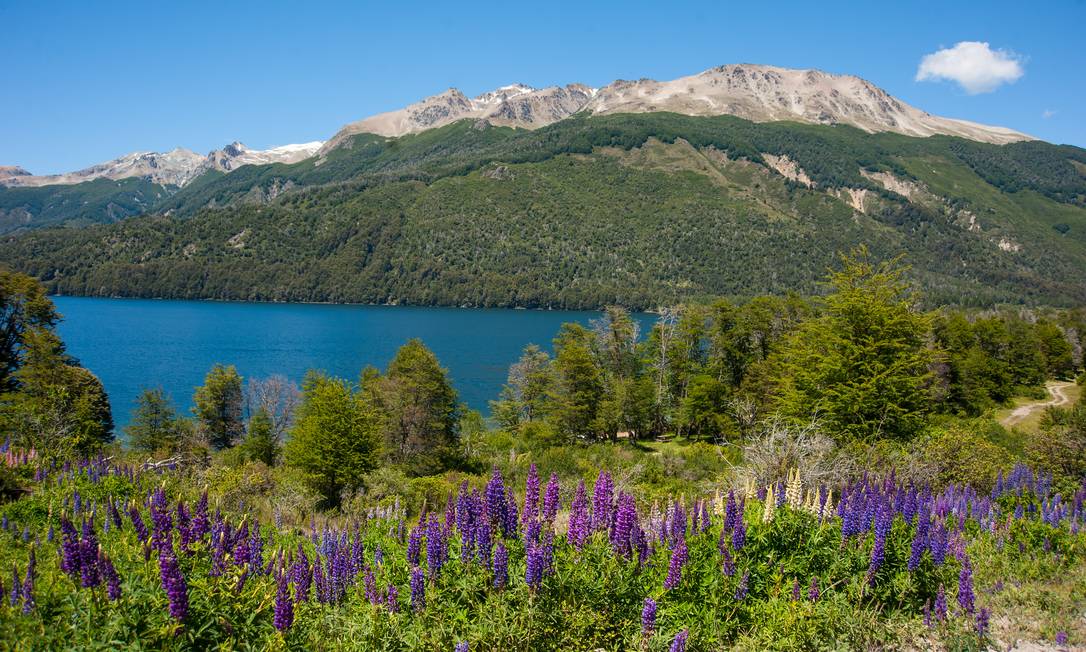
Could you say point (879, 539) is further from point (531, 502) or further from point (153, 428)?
point (153, 428)

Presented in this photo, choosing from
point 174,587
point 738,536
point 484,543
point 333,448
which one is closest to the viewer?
point 174,587

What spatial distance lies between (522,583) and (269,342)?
114 m

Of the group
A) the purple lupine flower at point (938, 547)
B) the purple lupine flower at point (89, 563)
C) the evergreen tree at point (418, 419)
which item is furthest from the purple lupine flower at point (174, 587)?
the evergreen tree at point (418, 419)

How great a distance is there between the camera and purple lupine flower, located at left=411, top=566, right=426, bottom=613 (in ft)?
14.9

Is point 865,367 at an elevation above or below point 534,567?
above

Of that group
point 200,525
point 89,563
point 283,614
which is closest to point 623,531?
point 283,614

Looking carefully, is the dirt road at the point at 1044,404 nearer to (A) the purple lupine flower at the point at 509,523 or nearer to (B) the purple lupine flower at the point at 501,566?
(A) the purple lupine flower at the point at 509,523

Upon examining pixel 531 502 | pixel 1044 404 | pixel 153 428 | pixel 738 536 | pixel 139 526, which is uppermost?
pixel 531 502

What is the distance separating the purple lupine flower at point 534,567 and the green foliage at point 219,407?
4573 cm

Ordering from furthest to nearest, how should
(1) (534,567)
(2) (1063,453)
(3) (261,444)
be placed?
(3) (261,444)
(2) (1063,453)
(1) (534,567)

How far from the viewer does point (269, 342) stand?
10644cm

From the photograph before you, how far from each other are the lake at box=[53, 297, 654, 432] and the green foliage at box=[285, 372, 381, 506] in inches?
1486

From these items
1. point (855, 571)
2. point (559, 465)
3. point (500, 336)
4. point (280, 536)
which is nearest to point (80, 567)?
point (280, 536)

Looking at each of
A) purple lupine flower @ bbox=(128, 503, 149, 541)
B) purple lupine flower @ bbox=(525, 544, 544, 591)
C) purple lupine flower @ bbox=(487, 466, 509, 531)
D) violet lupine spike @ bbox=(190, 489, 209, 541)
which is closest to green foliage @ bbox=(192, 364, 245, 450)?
purple lupine flower @ bbox=(128, 503, 149, 541)
